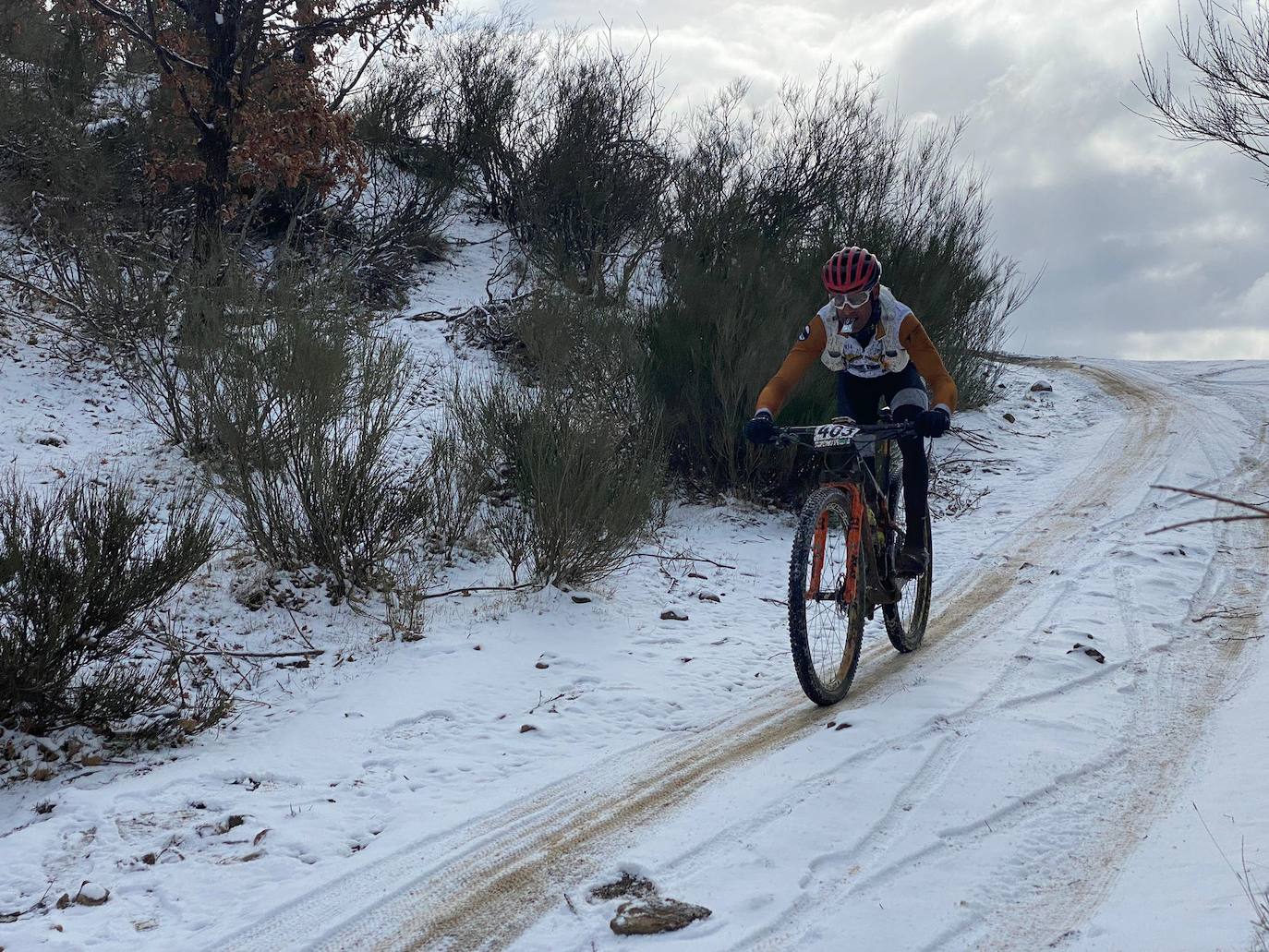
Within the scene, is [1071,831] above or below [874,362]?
below

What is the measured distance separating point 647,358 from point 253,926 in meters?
A: 7.69

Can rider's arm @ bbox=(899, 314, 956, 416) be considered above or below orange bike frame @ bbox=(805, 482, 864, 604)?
above

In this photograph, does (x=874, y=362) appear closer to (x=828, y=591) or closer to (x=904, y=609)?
(x=828, y=591)

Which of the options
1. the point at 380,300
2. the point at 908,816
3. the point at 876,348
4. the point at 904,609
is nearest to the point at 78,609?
the point at 908,816

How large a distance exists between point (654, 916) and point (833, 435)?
2456 millimetres

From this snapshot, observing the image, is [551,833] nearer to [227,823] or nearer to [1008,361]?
[227,823]

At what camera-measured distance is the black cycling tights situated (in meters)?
5.51

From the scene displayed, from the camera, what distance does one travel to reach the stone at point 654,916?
3.15 meters

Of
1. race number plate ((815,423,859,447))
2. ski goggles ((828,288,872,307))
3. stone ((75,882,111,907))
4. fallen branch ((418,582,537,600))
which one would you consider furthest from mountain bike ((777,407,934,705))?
stone ((75,882,111,907))

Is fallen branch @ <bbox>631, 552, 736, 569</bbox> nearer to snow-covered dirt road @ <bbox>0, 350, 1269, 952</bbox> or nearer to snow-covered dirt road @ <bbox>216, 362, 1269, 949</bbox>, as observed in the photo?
snow-covered dirt road @ <bbox>0, 350, 1269, 952</bbox>

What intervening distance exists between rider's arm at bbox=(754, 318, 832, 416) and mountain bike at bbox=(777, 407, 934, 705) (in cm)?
26

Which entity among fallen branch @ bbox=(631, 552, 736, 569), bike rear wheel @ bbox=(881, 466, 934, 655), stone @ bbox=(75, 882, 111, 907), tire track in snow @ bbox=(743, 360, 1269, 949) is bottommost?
stone @ bbox=(75, 882, 111, 907)

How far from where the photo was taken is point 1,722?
482 cm

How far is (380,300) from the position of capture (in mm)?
16516
